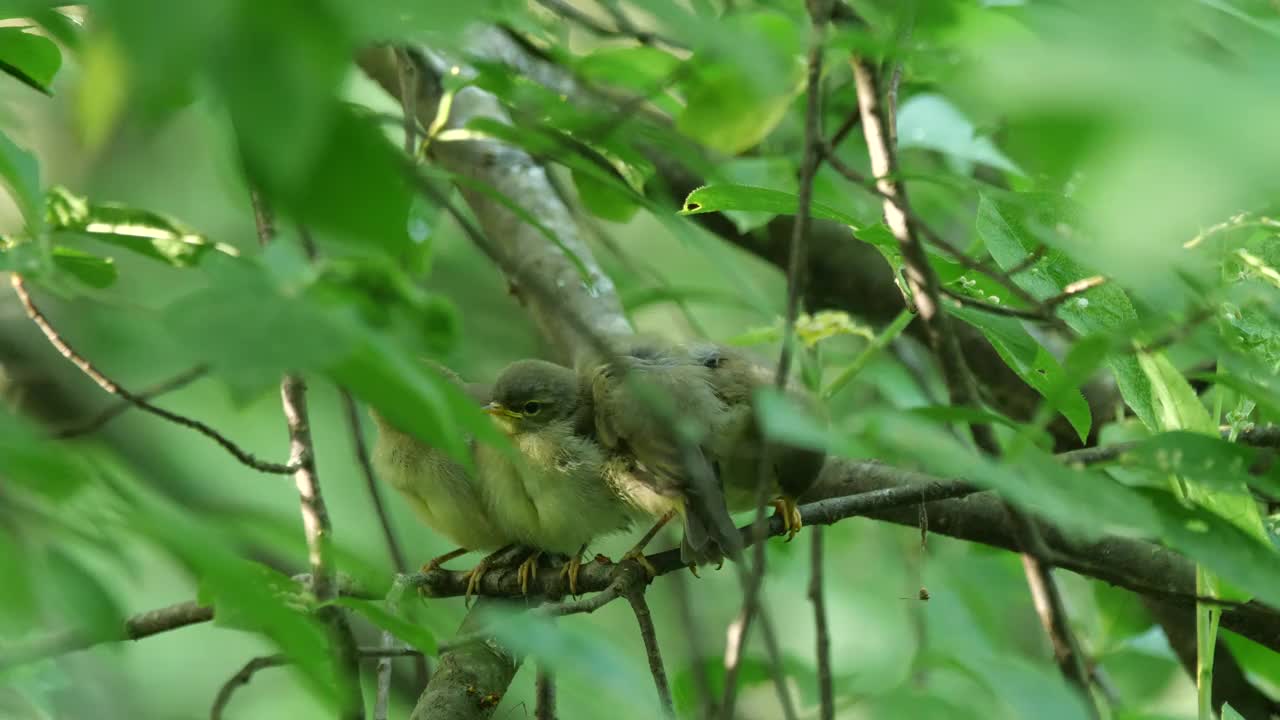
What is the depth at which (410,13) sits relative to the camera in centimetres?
73

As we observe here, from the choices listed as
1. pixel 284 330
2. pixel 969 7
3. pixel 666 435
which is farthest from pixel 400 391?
pixel 666 435

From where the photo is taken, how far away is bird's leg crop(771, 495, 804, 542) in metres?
2.46

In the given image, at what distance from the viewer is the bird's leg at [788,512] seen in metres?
2.46

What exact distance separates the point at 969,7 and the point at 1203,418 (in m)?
0.95

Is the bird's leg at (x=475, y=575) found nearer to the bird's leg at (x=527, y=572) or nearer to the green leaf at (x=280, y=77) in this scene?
the bird's leg at (x=527, y=572)

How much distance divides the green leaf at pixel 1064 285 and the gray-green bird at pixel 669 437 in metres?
0.72

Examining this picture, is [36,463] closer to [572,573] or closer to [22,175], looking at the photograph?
[22,175]

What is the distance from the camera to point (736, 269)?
145cm

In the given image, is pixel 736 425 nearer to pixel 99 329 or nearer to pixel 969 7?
pixel 969 7

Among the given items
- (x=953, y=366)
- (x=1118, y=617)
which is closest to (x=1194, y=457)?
(x=953, y=366)

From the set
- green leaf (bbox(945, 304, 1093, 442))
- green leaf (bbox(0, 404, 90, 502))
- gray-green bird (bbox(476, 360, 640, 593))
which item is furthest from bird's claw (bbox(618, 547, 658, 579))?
green leaf (bbox(0, 404, 90, 502))

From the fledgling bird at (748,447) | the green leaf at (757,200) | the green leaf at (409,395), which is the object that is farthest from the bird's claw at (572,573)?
the green leaf at (409,395)

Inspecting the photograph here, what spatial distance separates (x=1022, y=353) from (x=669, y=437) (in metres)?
0.94

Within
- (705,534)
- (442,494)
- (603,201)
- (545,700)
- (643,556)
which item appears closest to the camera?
(545,700)
